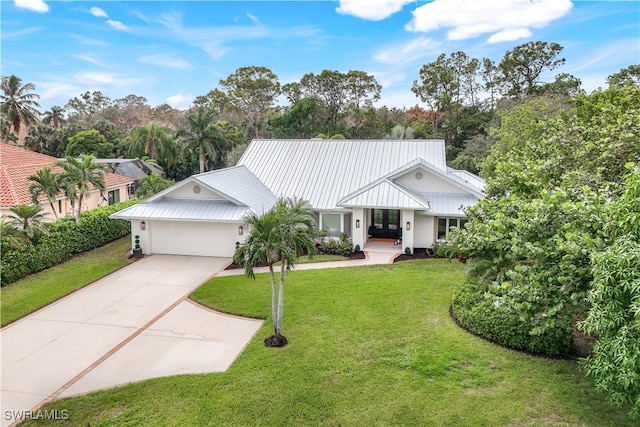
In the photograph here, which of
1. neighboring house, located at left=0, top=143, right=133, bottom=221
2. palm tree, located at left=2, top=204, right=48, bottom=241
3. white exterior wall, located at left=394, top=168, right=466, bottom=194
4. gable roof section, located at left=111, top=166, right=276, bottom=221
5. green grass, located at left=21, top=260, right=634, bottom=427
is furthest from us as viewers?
white exterior wall, located at left=394, top=168, right=466, bottom=194

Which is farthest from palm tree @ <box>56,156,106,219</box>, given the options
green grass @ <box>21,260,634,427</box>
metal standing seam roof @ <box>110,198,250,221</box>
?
green grass @ <box>21,260,634,427</box>

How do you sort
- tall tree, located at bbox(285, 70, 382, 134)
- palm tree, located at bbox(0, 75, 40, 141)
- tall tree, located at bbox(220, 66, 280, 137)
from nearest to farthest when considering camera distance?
palm tree, located at bbox(0, 75, 40, 141) → tall tree, located at bbox(285, 70, 382, 134) → tall tree, located at bbox(220, 66, 280, 137)

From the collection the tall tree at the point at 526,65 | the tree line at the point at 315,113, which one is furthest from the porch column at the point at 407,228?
the tall tree at the point at 526,65

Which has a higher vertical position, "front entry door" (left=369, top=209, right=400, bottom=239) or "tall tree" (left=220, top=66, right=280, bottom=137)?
"tall tree" (left=220, top=66, right=280, bottom=137)

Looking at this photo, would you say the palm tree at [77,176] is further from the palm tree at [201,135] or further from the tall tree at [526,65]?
the tall tree at [526,65]

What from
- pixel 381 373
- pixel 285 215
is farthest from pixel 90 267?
pixel 381 373

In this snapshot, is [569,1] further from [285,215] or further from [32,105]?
[32,105]

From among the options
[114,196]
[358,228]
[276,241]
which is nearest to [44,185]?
[114,196]

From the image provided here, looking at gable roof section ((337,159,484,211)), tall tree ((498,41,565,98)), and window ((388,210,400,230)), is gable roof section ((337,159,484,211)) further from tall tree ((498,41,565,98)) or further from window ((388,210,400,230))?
tall tree ((498,41,565,98))

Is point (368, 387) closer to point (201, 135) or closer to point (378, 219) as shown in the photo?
point (378, 219)
